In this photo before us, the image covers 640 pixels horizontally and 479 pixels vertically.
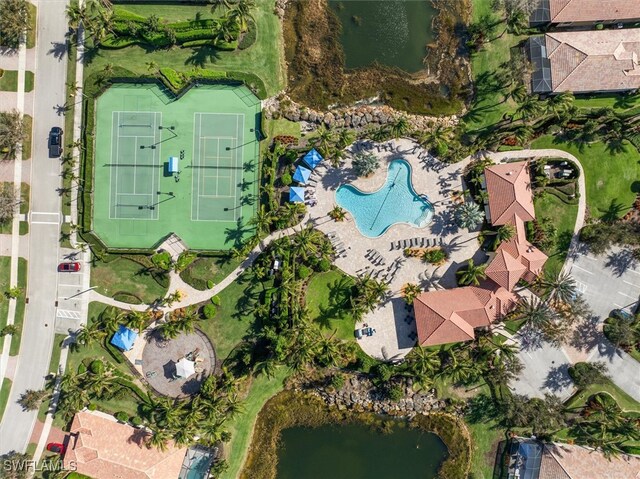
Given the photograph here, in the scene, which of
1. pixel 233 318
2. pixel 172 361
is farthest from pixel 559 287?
pixel 172 361

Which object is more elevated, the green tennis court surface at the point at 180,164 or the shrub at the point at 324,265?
the green tennis court surface at the point at 180,164

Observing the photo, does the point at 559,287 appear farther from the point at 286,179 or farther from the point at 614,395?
the point at 286,179

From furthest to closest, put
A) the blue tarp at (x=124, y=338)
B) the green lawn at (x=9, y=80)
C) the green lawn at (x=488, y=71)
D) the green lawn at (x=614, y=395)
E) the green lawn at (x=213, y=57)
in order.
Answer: the green lawn at (x=488, y=71) → the green lawn at (x=9, y=80) → the green lawn at (x=213, y=57) → the green lawn at (x=614, y=395) → the blue tarp at (x=124, y=338)

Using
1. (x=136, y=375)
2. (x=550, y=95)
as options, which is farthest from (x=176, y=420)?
(x=550, y=95)

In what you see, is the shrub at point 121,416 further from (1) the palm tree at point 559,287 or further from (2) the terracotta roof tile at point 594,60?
(2) the terracotta roof tile at point 594,60

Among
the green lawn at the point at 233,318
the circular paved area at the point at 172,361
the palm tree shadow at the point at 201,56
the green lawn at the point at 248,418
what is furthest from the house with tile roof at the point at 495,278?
the palm tree shadow at the point at 201,56

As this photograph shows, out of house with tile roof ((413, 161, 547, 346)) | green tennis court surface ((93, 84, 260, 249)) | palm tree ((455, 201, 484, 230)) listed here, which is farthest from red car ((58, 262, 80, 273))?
palm tree ((455, 201, 484, 230))

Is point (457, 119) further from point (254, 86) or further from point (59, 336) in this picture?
point (59, 336)

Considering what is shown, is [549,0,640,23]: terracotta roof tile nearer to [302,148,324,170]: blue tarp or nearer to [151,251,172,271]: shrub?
[302,148,324,170]: blue tarp
